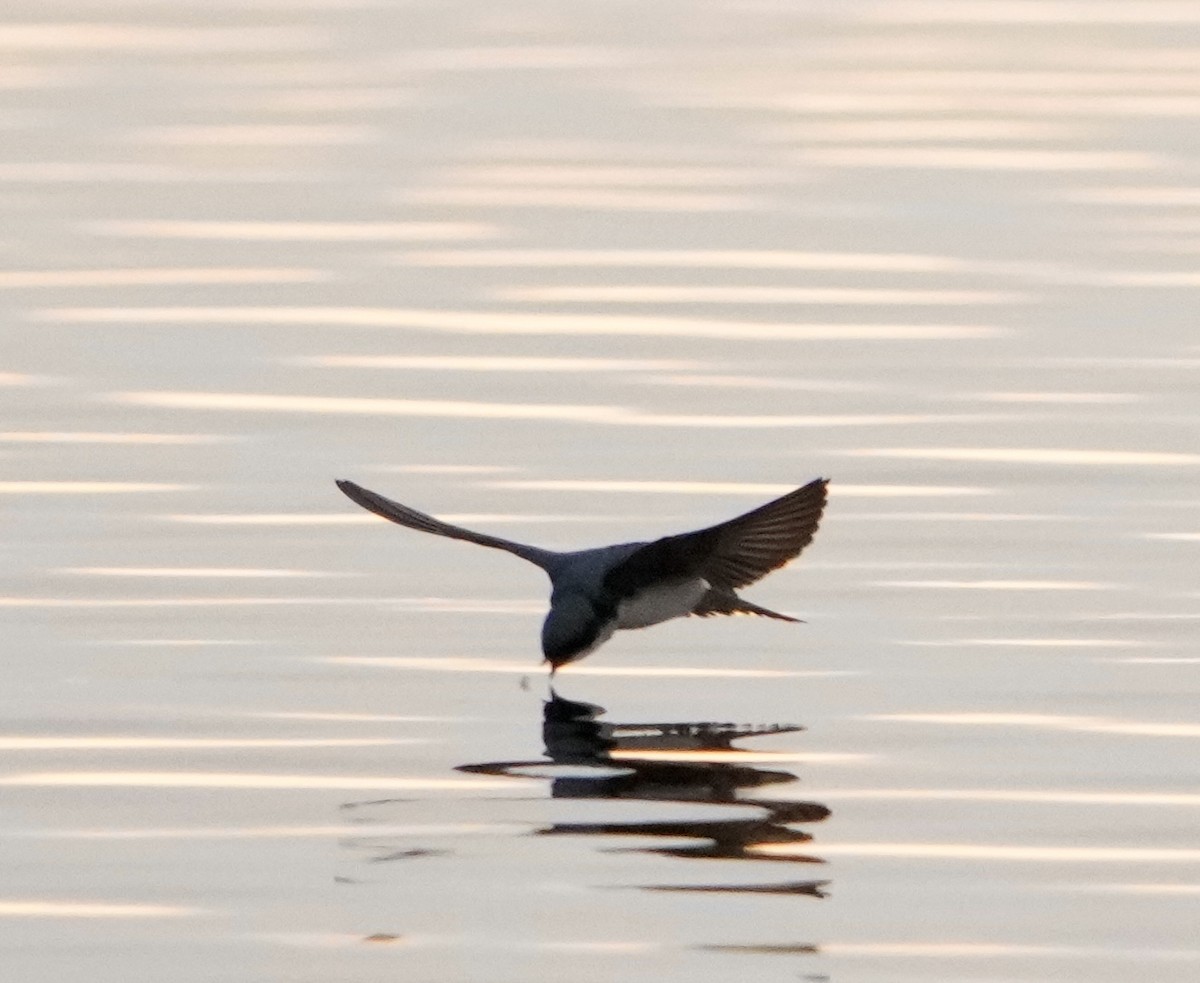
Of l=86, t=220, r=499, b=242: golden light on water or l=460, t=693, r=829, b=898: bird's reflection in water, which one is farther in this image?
l=86, t=220, r=499, b=242: golden light on water

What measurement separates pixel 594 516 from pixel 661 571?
6.37ft

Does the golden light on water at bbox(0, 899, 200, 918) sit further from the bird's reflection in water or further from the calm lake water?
the bird's reflection in water

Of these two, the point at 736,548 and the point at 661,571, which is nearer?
the point at 736,548

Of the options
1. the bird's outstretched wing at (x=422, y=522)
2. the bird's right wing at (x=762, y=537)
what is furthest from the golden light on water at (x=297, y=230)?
the bird's right wing at (x=762, y=537)

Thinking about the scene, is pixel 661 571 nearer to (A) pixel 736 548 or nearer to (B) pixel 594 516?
(A) pixel 736 548

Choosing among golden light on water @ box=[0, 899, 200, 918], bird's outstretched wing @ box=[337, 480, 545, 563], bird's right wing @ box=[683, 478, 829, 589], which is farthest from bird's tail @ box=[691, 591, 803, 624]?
golden light on water @ box=[0, 899, 200, 918]

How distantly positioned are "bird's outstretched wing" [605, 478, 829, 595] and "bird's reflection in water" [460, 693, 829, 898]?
465 mm

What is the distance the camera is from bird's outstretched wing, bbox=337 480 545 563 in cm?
1037

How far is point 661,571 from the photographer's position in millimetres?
10180

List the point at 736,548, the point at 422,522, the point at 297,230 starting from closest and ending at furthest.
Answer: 1. the point at 736,548
2. the point at 422,522
3. the point at 297,230

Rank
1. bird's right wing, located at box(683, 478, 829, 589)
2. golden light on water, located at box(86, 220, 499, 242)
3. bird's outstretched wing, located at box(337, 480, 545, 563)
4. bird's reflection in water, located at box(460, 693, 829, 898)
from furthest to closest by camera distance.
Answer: golden light on water, located at box(86, 220, 499, 242) < bird's outstretched wing, located at box(337, 480, 545, 563) < bird's right wing, located at box(683, 478, 829, 589) < bird's reflection in water, located at box(460, 693, 829, 898)

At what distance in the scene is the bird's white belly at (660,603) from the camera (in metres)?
10.2

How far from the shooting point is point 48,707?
32.4 ft

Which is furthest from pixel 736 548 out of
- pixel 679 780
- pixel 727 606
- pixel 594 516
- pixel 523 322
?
pixel 523 322
